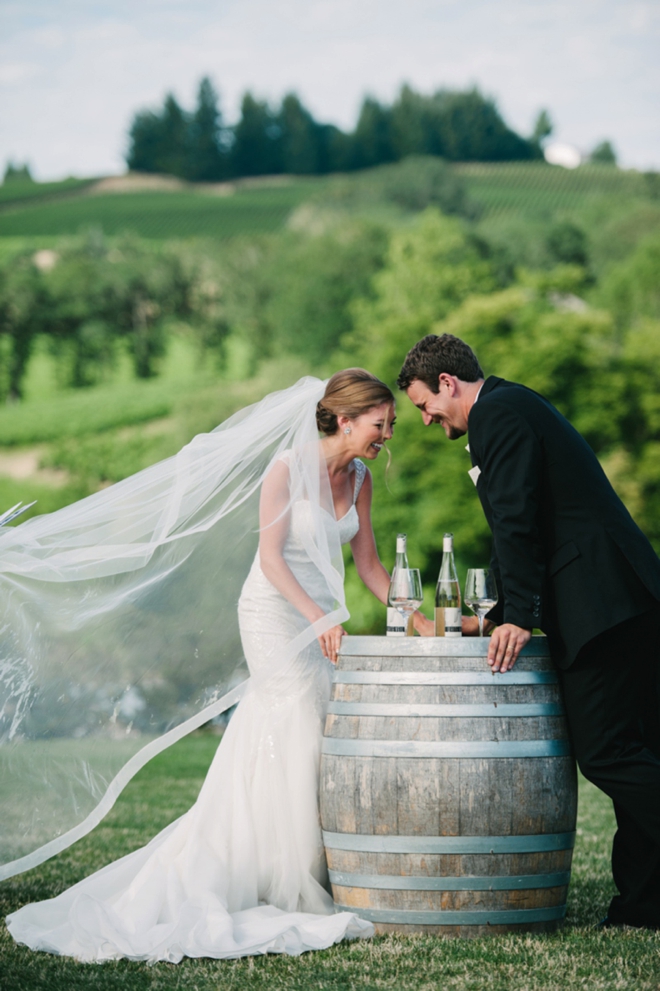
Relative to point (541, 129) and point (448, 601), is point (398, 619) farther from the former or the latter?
point (541, 129)

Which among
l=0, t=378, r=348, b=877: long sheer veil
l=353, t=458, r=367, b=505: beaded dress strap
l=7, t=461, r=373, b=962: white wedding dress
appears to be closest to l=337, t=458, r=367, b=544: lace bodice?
l=353, t=458, r=367, b=505: beaded dress strap

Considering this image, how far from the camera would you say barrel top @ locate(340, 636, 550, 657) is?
4523 mm

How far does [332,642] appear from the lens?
194 inches

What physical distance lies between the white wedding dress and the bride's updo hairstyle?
0.45 meters

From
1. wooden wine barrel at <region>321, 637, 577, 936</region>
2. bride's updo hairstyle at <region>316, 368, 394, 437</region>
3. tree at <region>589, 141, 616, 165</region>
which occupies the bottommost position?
wooden wine barrel at <region>321, 637, 577, 936</region>

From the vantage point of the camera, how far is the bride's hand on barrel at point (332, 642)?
4906 millimetres

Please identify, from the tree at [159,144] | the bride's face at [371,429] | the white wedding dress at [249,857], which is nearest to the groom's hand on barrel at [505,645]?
the white wedding dress at [249,857]

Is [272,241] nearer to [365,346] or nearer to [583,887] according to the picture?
[365,346]

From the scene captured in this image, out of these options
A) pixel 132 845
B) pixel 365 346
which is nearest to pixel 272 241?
pixel 365 346

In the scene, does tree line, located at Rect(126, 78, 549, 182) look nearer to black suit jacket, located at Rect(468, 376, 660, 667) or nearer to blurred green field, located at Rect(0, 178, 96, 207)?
blurred green field, located at Rect(0, 178, 96, 207)

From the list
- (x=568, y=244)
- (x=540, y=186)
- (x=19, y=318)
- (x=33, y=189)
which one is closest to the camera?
(x=19, y=318)

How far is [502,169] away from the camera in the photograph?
3172 inches

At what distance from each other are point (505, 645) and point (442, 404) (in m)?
1.16

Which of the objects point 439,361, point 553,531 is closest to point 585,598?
point 553,531
